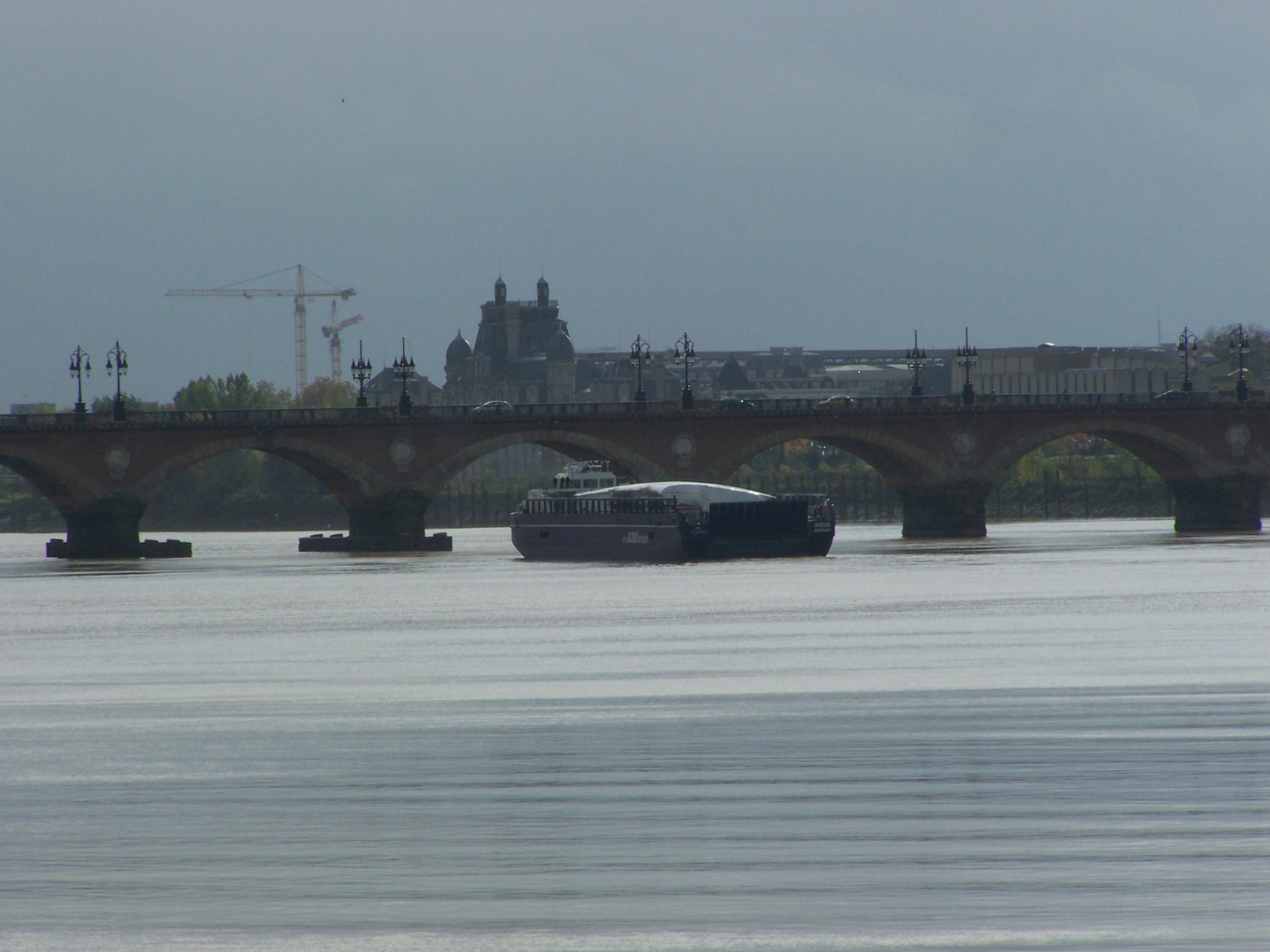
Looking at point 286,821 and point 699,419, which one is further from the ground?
point 699,419

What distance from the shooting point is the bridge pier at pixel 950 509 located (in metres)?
101

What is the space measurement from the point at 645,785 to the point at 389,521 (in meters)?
76.8

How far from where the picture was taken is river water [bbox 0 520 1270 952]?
1325cm

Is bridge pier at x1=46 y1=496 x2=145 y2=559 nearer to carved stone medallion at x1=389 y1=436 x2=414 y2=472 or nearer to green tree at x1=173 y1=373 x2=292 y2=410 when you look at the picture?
carved stone medallion at x1=389 y1=436 x2=414 y2=472

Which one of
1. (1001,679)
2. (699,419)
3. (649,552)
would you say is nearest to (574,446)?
(699,419)

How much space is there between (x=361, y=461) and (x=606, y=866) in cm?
8008

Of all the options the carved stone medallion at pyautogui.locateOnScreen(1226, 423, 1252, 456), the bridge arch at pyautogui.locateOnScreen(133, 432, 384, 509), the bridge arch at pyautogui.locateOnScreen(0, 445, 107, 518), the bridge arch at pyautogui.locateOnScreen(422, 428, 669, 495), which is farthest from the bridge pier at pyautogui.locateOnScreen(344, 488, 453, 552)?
the carved stone medallion at pyautogui.locateOnScreen(1226, 423, 1252, 456)

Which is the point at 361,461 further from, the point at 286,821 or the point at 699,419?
the point at 286,821

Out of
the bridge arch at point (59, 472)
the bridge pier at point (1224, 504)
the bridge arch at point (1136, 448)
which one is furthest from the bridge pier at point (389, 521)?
the bridge pier at point (1224, 504)

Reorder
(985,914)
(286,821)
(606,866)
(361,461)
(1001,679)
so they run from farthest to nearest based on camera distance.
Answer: (361,461) → (1001,679) → (286,821) → (606,866) → (985,914)

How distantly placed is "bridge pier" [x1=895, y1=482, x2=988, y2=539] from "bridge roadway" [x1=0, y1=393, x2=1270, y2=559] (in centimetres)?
9

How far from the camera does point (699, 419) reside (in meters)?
97.2

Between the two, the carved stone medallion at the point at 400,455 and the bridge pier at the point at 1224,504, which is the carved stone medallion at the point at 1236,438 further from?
the carved stone medallion at the point at 400,455

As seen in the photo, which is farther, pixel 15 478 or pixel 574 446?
pixel 15 478
